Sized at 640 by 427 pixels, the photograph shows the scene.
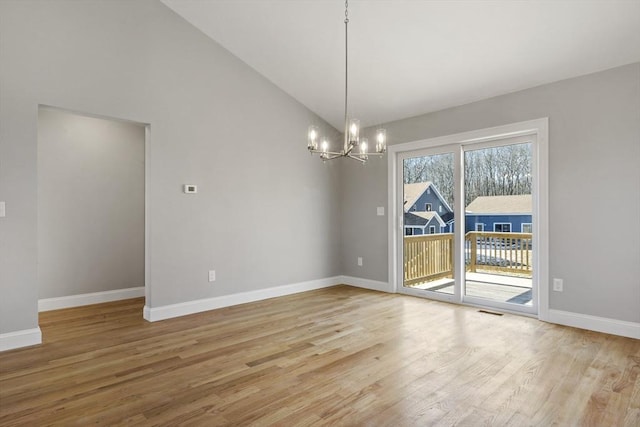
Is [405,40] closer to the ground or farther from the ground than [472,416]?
farther from the ground

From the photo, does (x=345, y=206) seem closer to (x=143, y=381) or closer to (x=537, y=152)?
(x=537, y=152)

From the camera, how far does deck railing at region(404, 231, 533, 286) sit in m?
4.06

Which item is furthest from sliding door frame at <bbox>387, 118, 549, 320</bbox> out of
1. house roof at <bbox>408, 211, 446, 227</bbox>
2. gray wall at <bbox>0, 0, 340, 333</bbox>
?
gray wall at <bbox>0, 0, 340, 333</bbox>

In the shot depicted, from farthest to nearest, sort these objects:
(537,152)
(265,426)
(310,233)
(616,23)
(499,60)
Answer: (310,233), (537,152), (499,60), (616,23), (265,426)

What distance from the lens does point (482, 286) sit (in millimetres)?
4430

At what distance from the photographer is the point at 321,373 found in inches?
101

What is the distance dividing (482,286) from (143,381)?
382 cm

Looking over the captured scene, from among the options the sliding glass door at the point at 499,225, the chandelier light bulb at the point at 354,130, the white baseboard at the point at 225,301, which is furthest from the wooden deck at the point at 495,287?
the chandelier light bulb at the point at 354,130

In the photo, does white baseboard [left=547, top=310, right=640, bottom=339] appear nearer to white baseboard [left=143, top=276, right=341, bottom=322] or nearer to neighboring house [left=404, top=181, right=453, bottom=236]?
neighboring house [left=404, top=181, right=453, bottom=236]

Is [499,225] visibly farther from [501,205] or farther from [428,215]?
[428,215]

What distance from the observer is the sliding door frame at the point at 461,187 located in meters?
3.76

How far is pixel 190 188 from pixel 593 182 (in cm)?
422

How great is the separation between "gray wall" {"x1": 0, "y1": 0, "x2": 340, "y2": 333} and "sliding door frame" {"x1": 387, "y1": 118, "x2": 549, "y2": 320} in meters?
1.06

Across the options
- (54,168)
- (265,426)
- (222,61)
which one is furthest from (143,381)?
(222,61)
